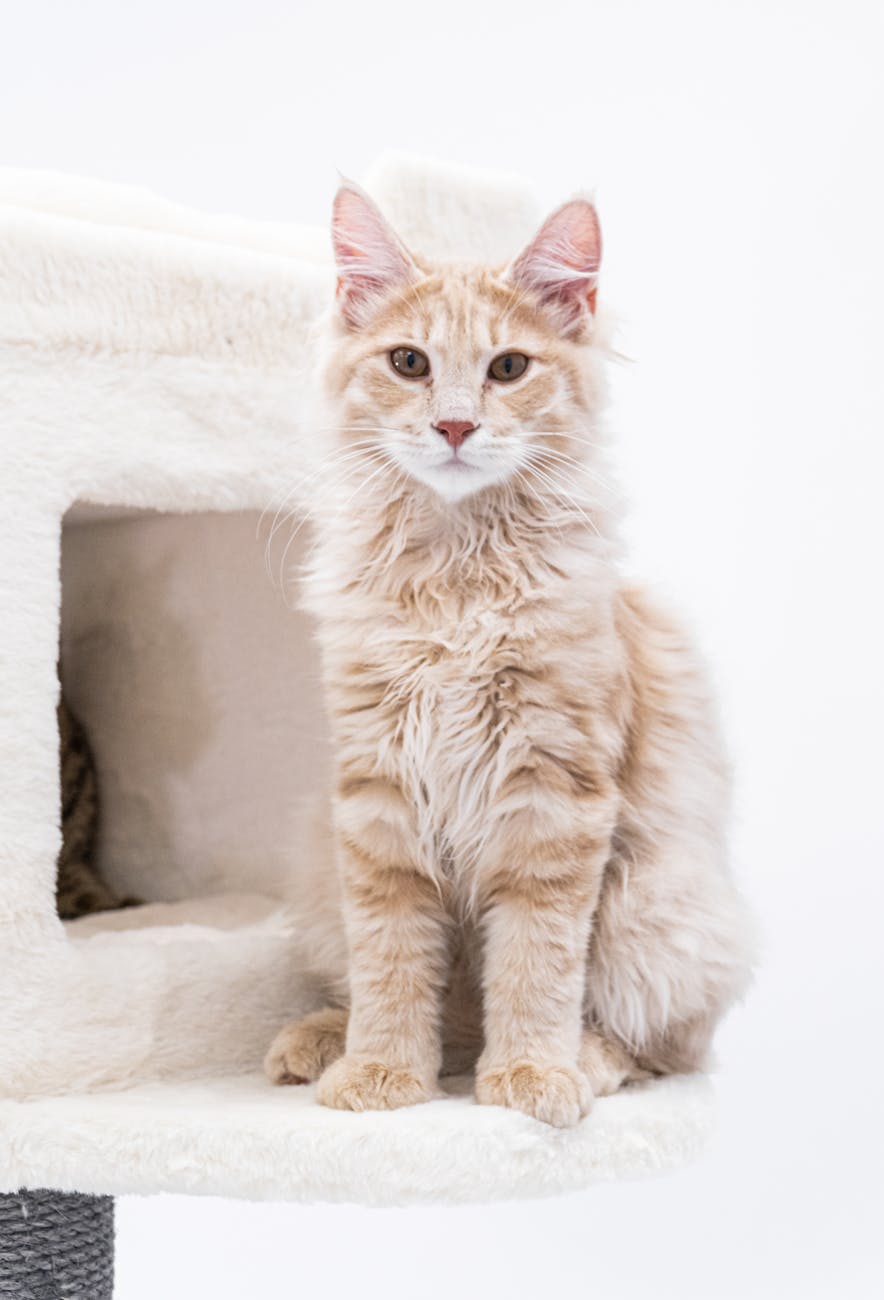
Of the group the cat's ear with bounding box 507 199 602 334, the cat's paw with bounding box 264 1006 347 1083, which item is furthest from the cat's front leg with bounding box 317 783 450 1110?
the cat's ear with bounding box 507 199 602 334

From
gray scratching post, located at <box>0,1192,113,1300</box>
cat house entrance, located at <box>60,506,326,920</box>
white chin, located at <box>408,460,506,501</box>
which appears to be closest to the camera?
white chin, located at <box>408,460,506,501</box>

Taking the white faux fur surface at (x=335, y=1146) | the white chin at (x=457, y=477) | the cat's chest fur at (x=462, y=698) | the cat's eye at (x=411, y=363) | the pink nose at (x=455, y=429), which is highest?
the cat's eye at (x=411, y=363)

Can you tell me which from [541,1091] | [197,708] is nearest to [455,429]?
[541,1091]

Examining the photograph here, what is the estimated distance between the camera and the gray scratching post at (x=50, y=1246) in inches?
59.9

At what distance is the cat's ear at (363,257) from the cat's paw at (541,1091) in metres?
0.77

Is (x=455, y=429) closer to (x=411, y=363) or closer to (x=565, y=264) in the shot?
(x=411, y=363)

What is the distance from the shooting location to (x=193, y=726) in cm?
218

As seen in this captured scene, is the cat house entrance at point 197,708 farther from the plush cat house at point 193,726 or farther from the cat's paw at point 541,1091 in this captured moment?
the cat's paw at point 541,1091

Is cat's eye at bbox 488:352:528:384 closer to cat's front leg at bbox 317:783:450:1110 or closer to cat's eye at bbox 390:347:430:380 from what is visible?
cat's eye at bbox 390:347:430:380

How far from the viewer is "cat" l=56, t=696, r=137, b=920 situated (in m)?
2.17

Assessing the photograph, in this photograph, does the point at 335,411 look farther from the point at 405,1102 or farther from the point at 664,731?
the point at 405,1102

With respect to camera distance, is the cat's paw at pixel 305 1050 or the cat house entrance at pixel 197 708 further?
the cat house entrance at pixel 197 708

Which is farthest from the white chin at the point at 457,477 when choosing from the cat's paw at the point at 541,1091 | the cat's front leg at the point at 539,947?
the cat's paw at the point at 541,1091

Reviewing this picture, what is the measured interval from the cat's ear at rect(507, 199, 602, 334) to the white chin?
19 centimetres
